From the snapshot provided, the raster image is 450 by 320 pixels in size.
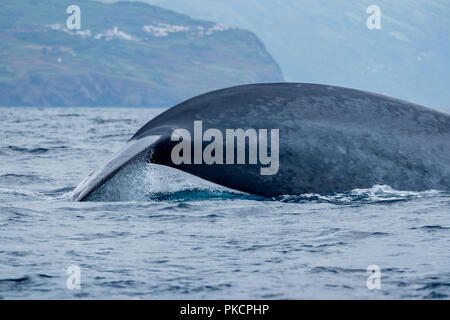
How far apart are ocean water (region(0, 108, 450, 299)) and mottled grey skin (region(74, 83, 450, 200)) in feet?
0.50

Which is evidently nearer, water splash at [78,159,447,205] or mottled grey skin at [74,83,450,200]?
water splash at [78,159,447,205]

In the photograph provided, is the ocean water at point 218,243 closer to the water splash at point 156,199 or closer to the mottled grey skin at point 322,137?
the water splash at point 156,199

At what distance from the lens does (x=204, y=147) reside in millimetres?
6105

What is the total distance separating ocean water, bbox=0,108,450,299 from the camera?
4.33 metres

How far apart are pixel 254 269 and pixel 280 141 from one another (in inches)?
70.4

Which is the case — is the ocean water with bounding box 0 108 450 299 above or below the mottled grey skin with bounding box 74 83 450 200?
below

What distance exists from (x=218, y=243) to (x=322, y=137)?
142 centimetres

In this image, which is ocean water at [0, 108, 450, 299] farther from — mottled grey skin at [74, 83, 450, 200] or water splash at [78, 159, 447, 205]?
mottled grey skin at [74, 83, 450, 200]

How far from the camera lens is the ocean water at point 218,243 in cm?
433

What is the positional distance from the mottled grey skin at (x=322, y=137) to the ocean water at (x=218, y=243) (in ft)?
0.50

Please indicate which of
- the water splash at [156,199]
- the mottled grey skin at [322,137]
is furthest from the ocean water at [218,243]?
the mottled grey skin at [322,137]

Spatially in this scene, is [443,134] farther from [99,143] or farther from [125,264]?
[99,143]

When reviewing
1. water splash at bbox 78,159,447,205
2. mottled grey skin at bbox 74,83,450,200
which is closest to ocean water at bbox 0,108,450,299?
water splash at bbox 78,159,447,205
